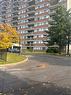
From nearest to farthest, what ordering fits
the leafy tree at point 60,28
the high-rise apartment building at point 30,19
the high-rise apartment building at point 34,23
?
the leafy tree at point 60,28 < the high-rise apartment building at point 34,23 < the high-rise apartment building at point 30,19

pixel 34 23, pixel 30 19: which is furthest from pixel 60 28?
pixel 30 19

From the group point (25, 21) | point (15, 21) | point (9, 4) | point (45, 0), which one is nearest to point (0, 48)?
point (45, 0)

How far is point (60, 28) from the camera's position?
58719 mm

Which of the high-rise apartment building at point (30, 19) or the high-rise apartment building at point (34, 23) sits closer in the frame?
the high-rise apartment building at point (34, 23)

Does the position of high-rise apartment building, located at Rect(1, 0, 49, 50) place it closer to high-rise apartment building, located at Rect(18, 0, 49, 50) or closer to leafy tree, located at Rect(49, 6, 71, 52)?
high-rise apartment building, located at Rect(18, 0, 49, 50)

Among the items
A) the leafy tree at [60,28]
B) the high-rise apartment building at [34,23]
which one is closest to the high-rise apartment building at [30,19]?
the high-rise apartment building at [34,23]

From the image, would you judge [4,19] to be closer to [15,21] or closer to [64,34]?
[15,21]

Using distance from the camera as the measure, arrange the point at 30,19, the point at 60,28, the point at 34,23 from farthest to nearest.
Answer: the point at 30,19 < the point at 34,23 < the point at 60,28

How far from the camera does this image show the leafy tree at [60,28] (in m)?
59.0

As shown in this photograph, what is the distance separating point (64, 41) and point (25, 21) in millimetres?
52999

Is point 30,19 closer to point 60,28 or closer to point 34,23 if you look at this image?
point 34,23

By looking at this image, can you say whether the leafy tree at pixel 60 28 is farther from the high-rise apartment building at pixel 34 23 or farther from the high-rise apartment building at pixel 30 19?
the high-rise apartment building at pixel 34 23

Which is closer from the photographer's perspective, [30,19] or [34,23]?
[34,23]

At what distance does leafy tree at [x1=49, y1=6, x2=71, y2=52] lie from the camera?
59.0m
